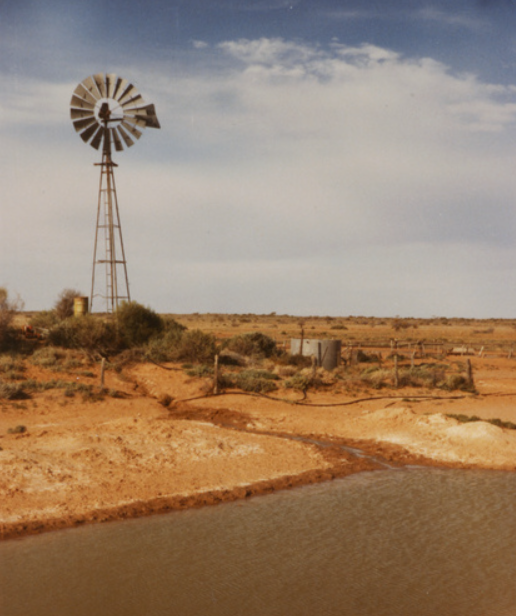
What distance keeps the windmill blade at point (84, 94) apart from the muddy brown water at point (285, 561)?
24.7 meters

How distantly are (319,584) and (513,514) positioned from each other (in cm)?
494

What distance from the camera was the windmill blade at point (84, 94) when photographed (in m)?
30.8

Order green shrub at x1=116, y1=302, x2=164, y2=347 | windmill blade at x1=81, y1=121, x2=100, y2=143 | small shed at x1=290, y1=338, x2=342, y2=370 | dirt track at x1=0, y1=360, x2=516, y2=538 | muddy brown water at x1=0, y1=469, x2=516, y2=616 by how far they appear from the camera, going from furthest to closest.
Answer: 1. green shrub at x1=116, y1=302, x2=164, y2=347
2. windmill blade at x1=81, y1=121, x2=100, y2=143
3. small shed at x1=290, y1=338, x2=342, y2=370
4. dirt track at x1=0, y1=360, x2=516, y2=538
5. muddy brown water at x1=0, y1=469, x2=516, y2=616

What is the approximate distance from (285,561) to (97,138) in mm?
26610

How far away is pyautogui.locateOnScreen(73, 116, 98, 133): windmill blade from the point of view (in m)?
31.0

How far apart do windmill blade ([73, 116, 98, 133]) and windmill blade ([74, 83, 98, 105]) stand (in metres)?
0.81

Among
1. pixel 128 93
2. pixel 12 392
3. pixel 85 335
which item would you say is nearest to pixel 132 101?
pixel 128 93

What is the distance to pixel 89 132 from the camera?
103 feet

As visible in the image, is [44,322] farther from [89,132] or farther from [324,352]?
[324,352]

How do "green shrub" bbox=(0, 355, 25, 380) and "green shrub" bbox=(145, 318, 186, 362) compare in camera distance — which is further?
"green shrub" bbox=(145, 318, 186, 362)

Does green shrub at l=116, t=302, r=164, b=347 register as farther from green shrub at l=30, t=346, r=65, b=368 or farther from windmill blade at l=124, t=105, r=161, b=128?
windmill blade at l=124, t=105, r=161, b=128

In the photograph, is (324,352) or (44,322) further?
(44,322)

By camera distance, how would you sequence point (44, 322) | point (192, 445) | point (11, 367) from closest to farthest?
point (192, 445), point (11, 367), point (44, 322)

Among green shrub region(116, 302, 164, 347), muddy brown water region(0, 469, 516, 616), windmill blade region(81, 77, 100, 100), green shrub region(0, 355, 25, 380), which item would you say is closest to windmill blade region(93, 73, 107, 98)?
→ windmill blade region(81, 77, 100, 100)
